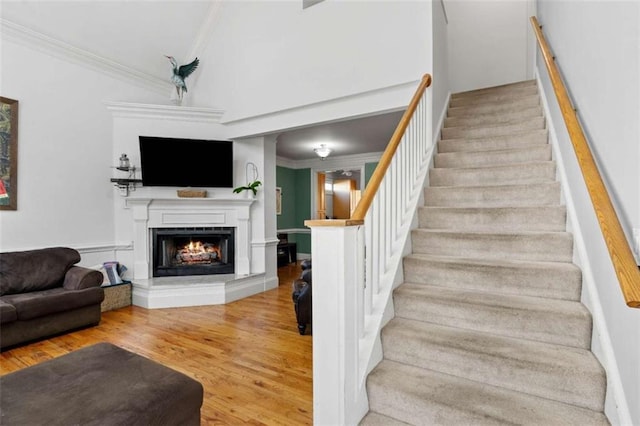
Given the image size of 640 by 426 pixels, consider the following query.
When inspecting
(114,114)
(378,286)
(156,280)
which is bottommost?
(156,280)

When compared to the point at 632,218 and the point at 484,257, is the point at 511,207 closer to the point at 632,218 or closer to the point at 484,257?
the point at 484,257

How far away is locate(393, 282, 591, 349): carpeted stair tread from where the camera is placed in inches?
66.1

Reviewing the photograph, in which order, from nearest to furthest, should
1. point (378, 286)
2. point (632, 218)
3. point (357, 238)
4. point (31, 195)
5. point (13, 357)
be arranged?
point (632, 218) → point (357, 238) → point (378, 286) → point (13, 357) → point (31, 195)

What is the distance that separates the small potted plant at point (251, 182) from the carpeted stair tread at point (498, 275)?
298cm

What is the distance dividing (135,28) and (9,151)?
84.9 inches

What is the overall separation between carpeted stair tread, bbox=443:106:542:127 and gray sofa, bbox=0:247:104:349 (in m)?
4.33

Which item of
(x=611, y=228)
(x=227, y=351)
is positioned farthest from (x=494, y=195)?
(x=227, y=351)

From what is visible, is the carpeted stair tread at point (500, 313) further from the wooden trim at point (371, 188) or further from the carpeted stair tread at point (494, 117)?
the carpeted stair tread at point (494, 117)

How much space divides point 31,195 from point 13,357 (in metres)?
1.82

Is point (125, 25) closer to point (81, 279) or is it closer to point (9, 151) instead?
point (9, 151)

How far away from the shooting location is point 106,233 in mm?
4430

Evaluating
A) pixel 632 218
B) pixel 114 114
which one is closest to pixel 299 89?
pixel 114 114

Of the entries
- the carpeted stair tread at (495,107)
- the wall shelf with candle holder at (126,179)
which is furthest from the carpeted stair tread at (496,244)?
the wall shelf with candle holder at (126,179)

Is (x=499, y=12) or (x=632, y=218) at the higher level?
(x=499, y=12)
